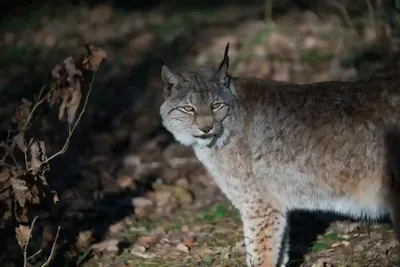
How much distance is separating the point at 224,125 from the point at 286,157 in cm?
50

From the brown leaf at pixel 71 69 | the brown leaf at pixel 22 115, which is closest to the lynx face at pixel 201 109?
the brown leaf at pixel 71 69

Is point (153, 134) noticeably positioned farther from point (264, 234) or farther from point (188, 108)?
point (264, 234)

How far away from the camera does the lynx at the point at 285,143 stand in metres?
5.87

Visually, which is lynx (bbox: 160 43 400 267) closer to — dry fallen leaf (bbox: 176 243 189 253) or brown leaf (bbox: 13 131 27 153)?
dry fallen leaf (bbox: 176 243 189 253)

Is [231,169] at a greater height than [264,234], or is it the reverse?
[231,169]

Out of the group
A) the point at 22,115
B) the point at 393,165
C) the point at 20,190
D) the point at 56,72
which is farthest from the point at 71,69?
the point at 393,165

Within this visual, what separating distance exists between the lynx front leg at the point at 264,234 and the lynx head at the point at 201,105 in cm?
58

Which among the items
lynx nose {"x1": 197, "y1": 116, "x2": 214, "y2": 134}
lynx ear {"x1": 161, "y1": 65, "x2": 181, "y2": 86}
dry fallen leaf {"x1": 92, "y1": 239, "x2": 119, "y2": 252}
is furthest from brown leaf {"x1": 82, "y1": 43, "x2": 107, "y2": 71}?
dry fallen leaf {"x1": 92, "y1": 239, "x2": 119, "y2": 252}

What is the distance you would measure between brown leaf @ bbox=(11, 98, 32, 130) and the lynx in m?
1.14

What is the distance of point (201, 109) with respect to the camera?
6.22 m

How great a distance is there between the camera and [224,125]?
6258 mm

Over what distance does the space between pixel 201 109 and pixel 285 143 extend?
25.4 inches

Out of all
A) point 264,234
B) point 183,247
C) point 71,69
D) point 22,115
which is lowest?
point 183,247

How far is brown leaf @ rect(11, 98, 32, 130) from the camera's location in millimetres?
6871
